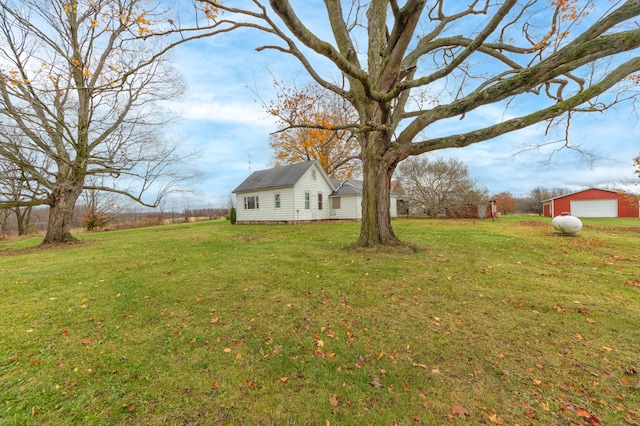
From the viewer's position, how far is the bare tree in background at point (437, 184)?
2425 cm

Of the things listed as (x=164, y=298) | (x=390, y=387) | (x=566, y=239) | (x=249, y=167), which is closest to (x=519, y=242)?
(x=566, y=239)

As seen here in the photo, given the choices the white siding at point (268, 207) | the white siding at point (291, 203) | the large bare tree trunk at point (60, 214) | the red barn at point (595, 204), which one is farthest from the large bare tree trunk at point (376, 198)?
the red barn at point (595, 204)

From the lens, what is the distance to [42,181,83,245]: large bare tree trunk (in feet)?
35.8

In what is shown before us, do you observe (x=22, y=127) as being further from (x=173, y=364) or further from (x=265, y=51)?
(x=173, y=364)

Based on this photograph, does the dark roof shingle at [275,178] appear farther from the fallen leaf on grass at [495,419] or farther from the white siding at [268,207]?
the fallen leaf on grass at [495,419]

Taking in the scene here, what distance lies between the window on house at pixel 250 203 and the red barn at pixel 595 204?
31.4m

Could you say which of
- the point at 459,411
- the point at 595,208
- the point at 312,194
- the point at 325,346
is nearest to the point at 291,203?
the point at 312,194

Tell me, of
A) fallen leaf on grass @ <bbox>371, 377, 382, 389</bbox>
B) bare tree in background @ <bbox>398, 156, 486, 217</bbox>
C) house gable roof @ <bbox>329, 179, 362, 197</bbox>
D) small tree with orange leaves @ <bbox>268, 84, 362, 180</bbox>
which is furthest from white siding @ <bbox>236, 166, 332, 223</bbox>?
fallen leaf on grass @ <bbox>371, 377, 382, 389</bbox>

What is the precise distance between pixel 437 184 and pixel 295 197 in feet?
49.9

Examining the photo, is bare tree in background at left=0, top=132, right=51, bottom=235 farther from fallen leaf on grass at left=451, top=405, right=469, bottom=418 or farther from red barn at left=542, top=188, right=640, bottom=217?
red barn at left=542, top=188, right=640, bottom=217

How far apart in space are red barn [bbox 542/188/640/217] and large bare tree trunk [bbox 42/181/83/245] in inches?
1563

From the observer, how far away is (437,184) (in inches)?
990

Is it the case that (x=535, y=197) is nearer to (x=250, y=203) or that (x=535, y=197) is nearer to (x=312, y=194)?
(x=312, y=194)

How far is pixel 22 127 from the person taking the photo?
28.4 feet
